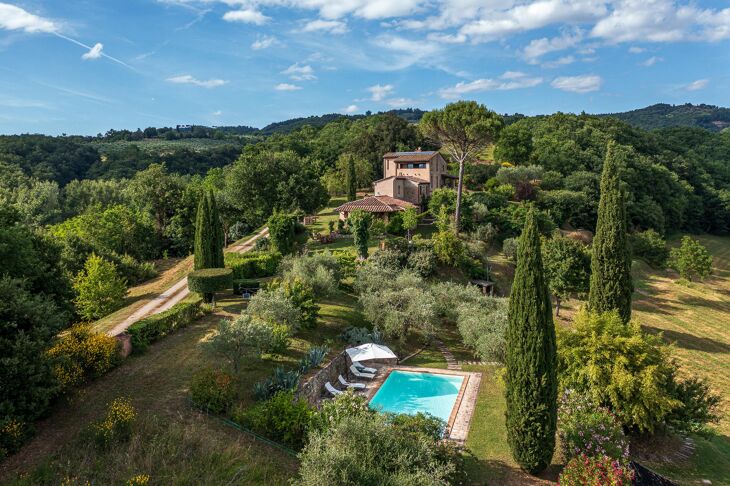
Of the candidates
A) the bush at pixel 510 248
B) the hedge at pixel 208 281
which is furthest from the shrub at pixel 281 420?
the bush at pixel 510 248

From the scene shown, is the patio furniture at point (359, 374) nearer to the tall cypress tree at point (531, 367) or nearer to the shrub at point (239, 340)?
the shrub at point (239, 340)

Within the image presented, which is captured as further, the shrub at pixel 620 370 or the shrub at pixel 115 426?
the shrub at pixel 620 370

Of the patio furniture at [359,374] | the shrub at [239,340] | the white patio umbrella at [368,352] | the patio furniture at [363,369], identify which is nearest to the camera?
the shrub at [239,340]

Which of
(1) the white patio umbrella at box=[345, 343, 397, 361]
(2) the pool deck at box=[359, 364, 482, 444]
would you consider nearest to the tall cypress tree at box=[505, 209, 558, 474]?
(2) the pool deck at box=[359, 364, 482, 444]

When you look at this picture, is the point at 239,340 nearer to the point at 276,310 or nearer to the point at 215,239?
the point at 276,310

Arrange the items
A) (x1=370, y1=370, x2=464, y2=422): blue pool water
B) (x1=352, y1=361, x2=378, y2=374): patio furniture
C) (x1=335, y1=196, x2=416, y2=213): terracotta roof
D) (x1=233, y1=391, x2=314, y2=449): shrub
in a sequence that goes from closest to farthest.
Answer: (x1=233, y1=391, x2=314, y2=449): shrub
(x1=370, y1=370, x2=464, y2=422): blue pool water
(x1=352, y1=361, x2=378, y2=374): patio furniture
(x1=335, y1=196, x2=416, y2=213): terracotta roof

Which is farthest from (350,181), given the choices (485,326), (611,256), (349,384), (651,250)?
(349,384)

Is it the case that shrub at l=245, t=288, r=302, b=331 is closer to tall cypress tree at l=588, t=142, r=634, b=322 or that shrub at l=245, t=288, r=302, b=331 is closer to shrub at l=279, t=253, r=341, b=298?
shrub at l=279, t=253, r=341, b=298
